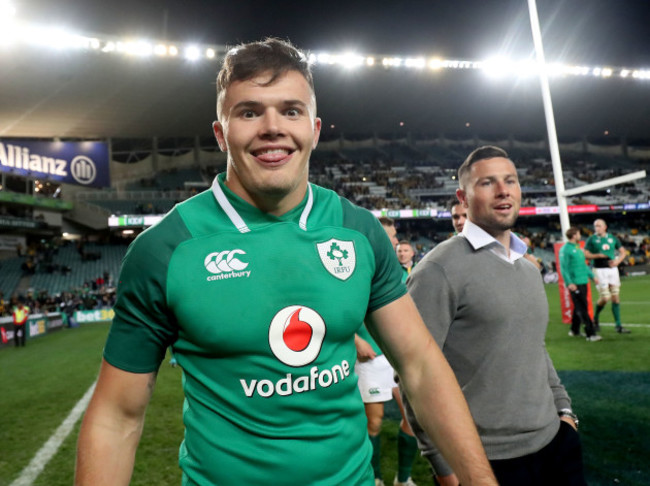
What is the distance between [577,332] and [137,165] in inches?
1485

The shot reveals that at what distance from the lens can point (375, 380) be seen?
148 inches

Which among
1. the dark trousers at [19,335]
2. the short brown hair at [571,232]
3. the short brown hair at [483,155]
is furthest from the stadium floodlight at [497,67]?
the short brown hair at [483,155]

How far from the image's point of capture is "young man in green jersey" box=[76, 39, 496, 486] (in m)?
1.29

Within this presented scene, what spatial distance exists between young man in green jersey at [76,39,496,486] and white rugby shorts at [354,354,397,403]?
232 centimetres

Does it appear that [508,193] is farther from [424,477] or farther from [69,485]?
[69,485]

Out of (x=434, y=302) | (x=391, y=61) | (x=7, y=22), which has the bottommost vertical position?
(x=434, y=302)

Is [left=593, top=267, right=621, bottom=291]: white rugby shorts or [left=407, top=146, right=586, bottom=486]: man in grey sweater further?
[left=593, top=267, right=621, bottom=291]: white rugby shorts

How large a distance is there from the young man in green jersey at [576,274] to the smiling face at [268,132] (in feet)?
27.3

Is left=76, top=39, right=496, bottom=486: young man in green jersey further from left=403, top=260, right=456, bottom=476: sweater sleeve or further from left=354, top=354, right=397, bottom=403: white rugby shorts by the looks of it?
left=354, top=354, right=397, bottom=403: white rugby shorts

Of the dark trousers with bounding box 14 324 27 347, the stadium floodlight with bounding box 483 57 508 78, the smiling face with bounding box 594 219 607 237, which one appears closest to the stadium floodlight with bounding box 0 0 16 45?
the dark trousers with bounding box 14 324 27 347

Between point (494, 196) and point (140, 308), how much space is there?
5.91 feet

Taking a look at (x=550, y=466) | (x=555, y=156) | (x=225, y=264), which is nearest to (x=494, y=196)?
(x=550, y=466)

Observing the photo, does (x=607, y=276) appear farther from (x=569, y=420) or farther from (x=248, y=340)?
(x=248, y=340)

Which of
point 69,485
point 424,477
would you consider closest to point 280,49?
point 424,477
